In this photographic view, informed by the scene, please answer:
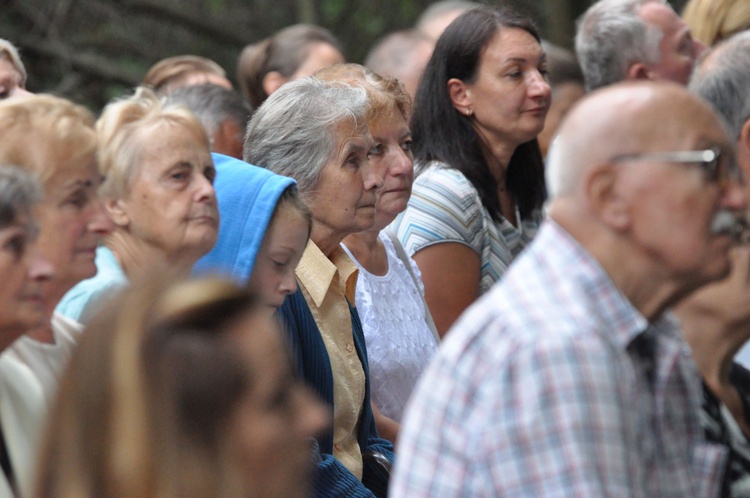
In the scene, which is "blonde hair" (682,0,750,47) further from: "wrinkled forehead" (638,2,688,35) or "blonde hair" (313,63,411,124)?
"blonde hair" (313,63,411,124)

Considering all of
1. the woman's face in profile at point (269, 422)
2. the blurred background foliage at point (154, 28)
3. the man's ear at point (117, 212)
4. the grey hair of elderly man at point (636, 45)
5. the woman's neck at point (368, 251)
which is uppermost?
the woman's face in profile at point (269, 422)

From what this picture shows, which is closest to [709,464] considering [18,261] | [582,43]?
[18,261]

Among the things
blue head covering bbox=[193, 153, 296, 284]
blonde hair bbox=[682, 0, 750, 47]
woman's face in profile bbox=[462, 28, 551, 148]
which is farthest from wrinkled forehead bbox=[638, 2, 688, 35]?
blue head covering bbox=[193, 153, 296, 284]

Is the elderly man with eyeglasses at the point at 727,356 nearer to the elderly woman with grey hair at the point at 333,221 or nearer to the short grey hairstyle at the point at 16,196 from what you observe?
the elderly woman with grey hair at the point at 333,221

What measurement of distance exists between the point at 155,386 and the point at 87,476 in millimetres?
148

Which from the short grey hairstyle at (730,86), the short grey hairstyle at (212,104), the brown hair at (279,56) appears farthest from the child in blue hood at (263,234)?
the brown hair at (279,56)

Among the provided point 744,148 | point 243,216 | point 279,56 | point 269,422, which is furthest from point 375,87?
point 269,422

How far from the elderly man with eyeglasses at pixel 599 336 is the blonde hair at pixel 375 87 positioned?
200 cm

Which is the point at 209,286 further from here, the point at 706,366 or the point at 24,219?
the point at 706,366

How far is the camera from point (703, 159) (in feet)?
6.86

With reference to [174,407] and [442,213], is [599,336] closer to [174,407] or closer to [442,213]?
[174,407]

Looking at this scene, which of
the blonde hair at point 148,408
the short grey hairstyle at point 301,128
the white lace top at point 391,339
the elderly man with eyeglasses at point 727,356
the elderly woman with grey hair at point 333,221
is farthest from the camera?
the white lace top at point 391,339

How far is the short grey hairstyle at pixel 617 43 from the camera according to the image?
5.58 m

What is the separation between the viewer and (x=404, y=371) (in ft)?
13.1
